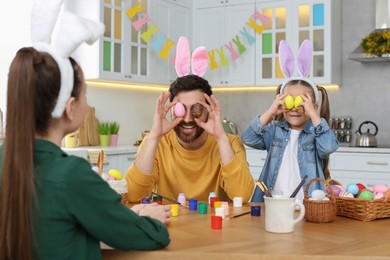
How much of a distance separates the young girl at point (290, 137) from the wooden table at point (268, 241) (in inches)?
27.3

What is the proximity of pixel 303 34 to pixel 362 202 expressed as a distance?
11.9ft

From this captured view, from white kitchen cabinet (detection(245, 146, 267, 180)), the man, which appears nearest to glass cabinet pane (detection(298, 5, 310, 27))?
white kitchen cabinet (detection(245, 146, 267, 180))

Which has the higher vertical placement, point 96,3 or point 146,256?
point 96,3

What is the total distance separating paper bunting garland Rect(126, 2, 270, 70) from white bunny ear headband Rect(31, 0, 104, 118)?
11.4 feet

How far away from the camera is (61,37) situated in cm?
124

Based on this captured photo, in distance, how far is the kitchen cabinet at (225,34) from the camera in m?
5.31

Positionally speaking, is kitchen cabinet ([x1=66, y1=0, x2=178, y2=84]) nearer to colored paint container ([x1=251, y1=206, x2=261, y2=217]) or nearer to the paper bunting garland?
the paper bunting garland

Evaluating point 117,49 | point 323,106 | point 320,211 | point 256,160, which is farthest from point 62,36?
point 256,160

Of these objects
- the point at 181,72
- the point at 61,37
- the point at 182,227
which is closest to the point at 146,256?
the point at 182,227

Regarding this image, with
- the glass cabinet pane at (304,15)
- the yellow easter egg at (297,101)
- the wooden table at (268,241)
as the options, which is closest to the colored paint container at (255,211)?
the wooden table at (268,241)

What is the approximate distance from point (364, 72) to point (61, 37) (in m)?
4.34

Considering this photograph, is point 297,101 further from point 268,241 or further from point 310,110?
point 268,241

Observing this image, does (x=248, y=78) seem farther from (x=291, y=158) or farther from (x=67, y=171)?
(x=67, y=171)

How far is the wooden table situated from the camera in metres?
1.25
